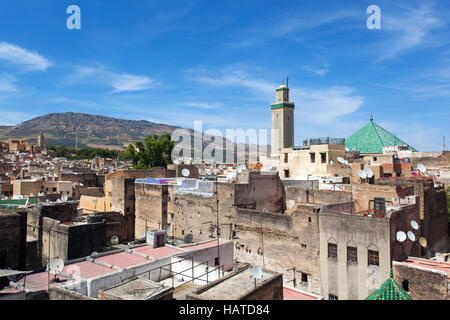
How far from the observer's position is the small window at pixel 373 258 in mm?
13095

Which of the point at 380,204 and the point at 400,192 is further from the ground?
the point at 400,192

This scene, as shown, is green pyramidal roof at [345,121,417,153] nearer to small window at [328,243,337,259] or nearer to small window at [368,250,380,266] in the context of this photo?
small window at [328,243,337,259]

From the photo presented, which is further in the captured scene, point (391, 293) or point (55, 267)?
point (55, 267)

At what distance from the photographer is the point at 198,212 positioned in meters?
21.2

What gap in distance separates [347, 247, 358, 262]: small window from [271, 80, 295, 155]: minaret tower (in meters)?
25.5

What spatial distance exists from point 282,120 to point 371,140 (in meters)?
10.7

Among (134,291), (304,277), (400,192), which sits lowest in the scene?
(304,277)

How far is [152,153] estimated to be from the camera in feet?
142

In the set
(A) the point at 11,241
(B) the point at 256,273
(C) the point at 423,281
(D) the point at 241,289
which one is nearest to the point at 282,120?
(C) the point at 423,281

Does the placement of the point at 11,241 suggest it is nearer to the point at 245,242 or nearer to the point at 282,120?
the point at 245,242

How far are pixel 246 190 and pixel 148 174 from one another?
535 inches

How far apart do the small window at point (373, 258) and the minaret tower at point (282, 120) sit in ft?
85.7

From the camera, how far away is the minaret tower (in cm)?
3909
